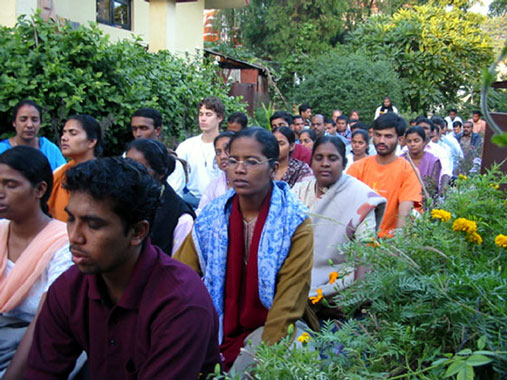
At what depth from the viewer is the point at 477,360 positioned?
159cm

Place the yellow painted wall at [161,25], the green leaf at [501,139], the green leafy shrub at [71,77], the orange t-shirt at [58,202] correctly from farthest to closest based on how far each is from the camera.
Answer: the yellow painted wall at [161,25], the green leafy shrub at [71,77], the orange t-shirt at [58,202], the green leaf at [501,139]

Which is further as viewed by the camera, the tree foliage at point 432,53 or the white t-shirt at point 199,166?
the tree foliage at point 432,53

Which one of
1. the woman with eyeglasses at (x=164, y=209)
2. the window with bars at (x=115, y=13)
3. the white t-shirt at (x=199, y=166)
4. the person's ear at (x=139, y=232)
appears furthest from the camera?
the window with bars at (x=115, y=13)

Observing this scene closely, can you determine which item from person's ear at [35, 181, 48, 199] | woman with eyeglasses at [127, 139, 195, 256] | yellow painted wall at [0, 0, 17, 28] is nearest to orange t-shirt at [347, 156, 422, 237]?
woman with eyeglasses at [127, 139, 195, 256]

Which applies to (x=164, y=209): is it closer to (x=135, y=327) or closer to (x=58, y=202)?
(x=58, y=202)

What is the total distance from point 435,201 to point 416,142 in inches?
161

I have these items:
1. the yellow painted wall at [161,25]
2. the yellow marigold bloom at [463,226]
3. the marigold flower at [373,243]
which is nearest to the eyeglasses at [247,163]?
the marigold flower at [373,243]

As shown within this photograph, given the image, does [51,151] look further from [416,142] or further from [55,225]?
[416,142]

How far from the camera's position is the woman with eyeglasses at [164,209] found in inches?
149

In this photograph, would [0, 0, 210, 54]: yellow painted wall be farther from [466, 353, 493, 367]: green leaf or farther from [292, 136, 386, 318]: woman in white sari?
[466, 353, 493, 367]: green leaf

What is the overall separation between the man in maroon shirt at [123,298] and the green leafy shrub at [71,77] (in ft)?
15.8

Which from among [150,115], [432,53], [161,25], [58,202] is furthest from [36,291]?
[432,53]

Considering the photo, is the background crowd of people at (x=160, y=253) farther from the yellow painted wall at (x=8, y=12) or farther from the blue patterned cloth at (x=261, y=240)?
the yellow painted wall at (x=8, y=12)

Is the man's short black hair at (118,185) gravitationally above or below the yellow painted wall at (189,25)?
below
